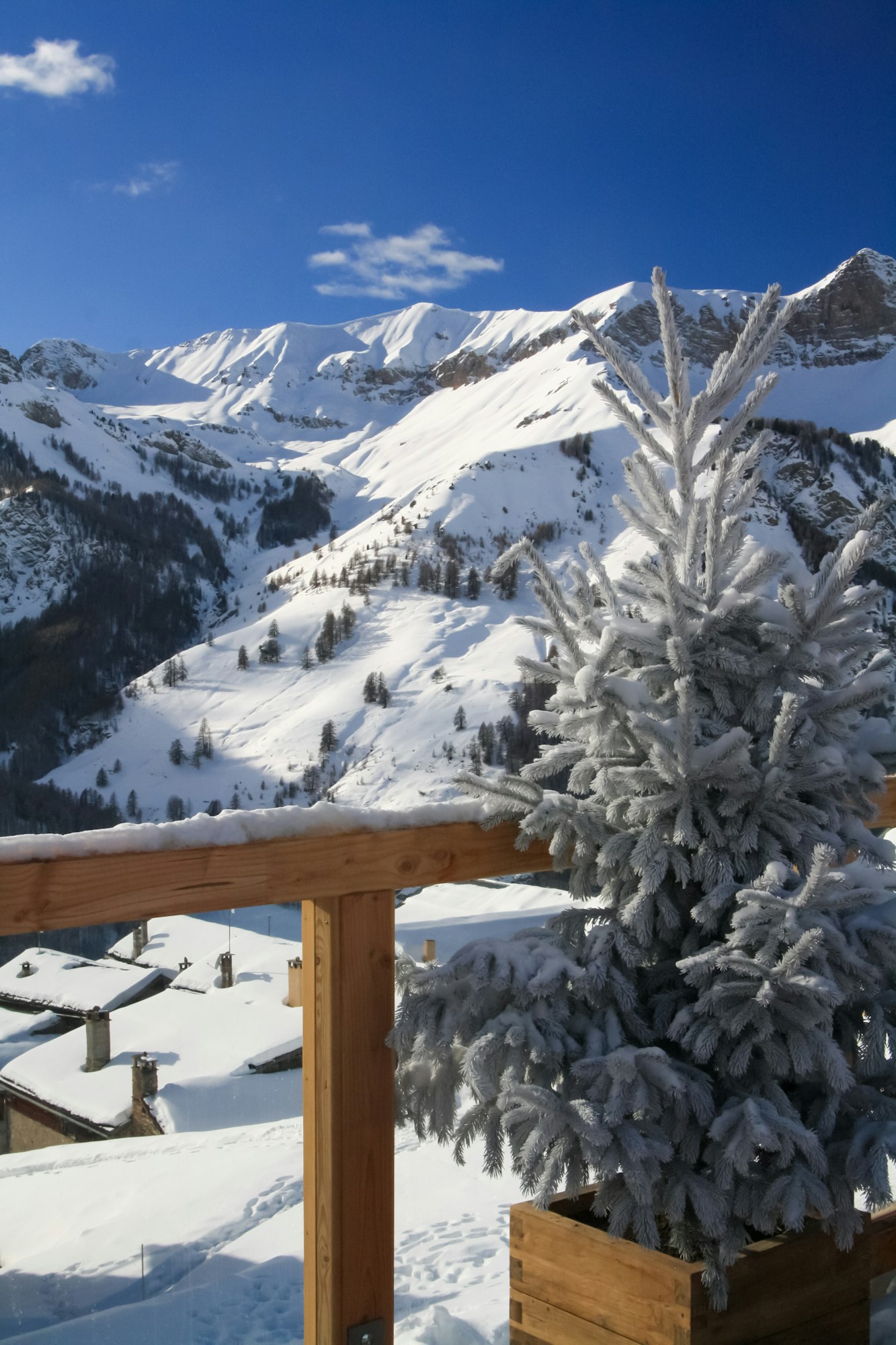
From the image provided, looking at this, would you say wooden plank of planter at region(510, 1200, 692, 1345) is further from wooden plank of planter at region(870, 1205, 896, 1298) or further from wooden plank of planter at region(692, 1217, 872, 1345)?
wooden plank of planter at region(870, 1205, 896, 1298)

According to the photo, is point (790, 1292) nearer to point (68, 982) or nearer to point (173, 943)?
point (173, 943)

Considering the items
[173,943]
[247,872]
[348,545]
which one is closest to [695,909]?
[247,872]

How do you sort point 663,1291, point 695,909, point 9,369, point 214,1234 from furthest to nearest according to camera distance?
point 9,369
point 214,1234
point 695,909
point 663,1291

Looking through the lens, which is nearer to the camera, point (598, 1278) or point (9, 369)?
point (598, 1278)

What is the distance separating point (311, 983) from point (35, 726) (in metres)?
90.6

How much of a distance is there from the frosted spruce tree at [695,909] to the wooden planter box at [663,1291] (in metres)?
0.05

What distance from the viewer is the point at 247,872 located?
1.52 m

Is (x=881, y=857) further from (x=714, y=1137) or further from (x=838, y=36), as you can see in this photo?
(x=838, y=36)

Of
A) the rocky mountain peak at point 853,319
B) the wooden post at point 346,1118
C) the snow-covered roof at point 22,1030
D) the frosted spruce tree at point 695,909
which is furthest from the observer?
the rocky mountain peak at point 853,319

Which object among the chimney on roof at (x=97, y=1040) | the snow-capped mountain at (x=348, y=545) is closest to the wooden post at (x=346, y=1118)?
the chimney on roof at (x=97, y=1040)

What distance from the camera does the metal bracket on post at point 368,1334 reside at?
5.41ft

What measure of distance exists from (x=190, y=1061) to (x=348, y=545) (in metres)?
109

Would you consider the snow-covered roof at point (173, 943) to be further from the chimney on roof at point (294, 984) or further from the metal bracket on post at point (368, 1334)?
the metal bracket on post at point (368, 1334)

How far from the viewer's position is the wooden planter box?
1504 mm
